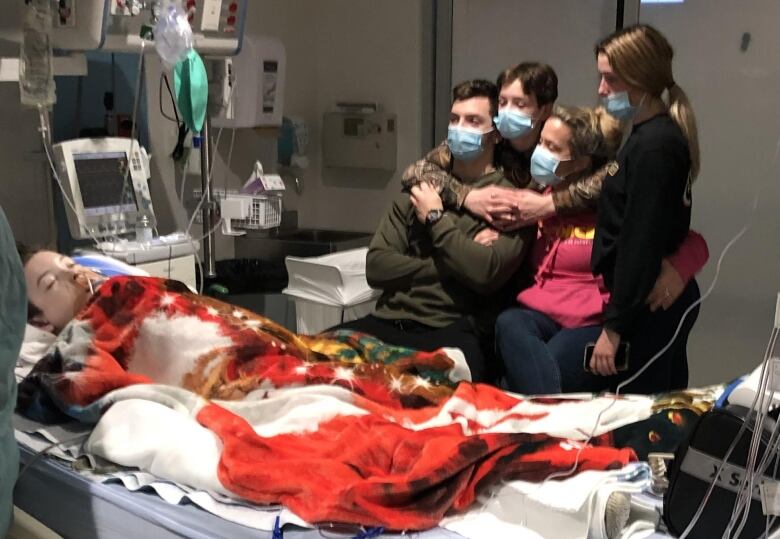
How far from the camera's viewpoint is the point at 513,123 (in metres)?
2.32

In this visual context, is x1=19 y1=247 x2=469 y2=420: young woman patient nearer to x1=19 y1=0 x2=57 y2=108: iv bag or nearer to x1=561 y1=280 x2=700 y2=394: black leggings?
x1=561 y1=280 x2=700 y2=394: black leggings

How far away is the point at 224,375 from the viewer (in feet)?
6.18

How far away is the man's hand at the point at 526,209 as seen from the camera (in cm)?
227

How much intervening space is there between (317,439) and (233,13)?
1.68m

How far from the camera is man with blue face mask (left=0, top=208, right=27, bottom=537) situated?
1400 mm

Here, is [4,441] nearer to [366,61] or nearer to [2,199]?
[2,199]

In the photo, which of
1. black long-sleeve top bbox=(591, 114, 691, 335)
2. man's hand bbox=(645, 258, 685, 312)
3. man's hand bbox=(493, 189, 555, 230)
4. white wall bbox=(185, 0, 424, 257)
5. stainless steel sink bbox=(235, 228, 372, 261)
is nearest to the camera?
black long-sleeve top bbox=(591, 114, 691, 335)

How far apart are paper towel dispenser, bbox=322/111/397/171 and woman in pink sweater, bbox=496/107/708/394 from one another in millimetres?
1564

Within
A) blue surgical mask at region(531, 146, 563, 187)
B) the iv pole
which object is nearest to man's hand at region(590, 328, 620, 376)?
blue surgical mask at region(531, 146, 563, 187)

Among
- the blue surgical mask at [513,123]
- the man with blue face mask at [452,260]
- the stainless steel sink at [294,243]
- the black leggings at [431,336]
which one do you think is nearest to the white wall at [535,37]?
the stainless steel sink at [294,243]

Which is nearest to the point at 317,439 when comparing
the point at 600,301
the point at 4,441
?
the point at 4,441

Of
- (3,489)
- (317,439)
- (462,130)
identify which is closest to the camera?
(3,489)

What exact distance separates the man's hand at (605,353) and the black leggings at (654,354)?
39 millimetres

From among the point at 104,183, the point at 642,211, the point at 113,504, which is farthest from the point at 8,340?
the point at 642,211
